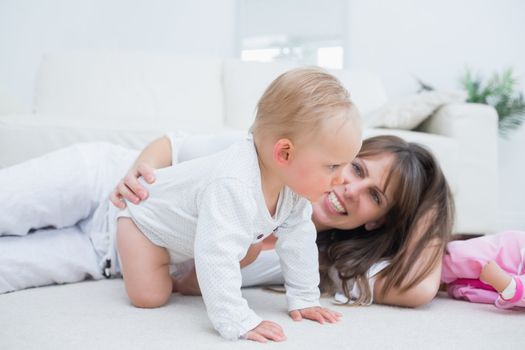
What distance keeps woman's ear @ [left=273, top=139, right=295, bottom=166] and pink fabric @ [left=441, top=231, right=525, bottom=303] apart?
2.05 feet

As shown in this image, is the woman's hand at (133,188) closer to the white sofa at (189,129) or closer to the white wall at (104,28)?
the white sofa at (189,129)

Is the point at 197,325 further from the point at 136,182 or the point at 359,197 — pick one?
the point at 359,197

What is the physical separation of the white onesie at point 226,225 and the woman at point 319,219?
0.11 m

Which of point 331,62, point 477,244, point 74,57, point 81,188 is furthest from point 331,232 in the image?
point 331,62

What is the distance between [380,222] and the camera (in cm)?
145

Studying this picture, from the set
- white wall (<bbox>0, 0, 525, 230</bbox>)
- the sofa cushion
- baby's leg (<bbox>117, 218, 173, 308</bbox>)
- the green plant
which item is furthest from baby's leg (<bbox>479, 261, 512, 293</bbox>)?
white wall (<bbox>0, 0, 525, 230</bbox>)

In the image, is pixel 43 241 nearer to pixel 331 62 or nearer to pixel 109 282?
pixel 109 282

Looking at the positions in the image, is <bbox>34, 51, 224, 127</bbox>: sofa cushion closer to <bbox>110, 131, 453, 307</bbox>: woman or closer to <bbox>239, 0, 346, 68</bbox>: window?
<bbox>239, 0, 346, 68</bbox>: window

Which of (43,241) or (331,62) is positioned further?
(331,62)

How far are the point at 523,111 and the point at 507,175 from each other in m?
0.51

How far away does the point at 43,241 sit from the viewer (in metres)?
1.41

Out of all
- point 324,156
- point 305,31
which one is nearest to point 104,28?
point 305,31

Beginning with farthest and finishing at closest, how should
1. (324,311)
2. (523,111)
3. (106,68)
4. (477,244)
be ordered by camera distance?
(523,111) → (106,68) → (477,244) → (324,311)

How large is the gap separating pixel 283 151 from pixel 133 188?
1.42 feet
